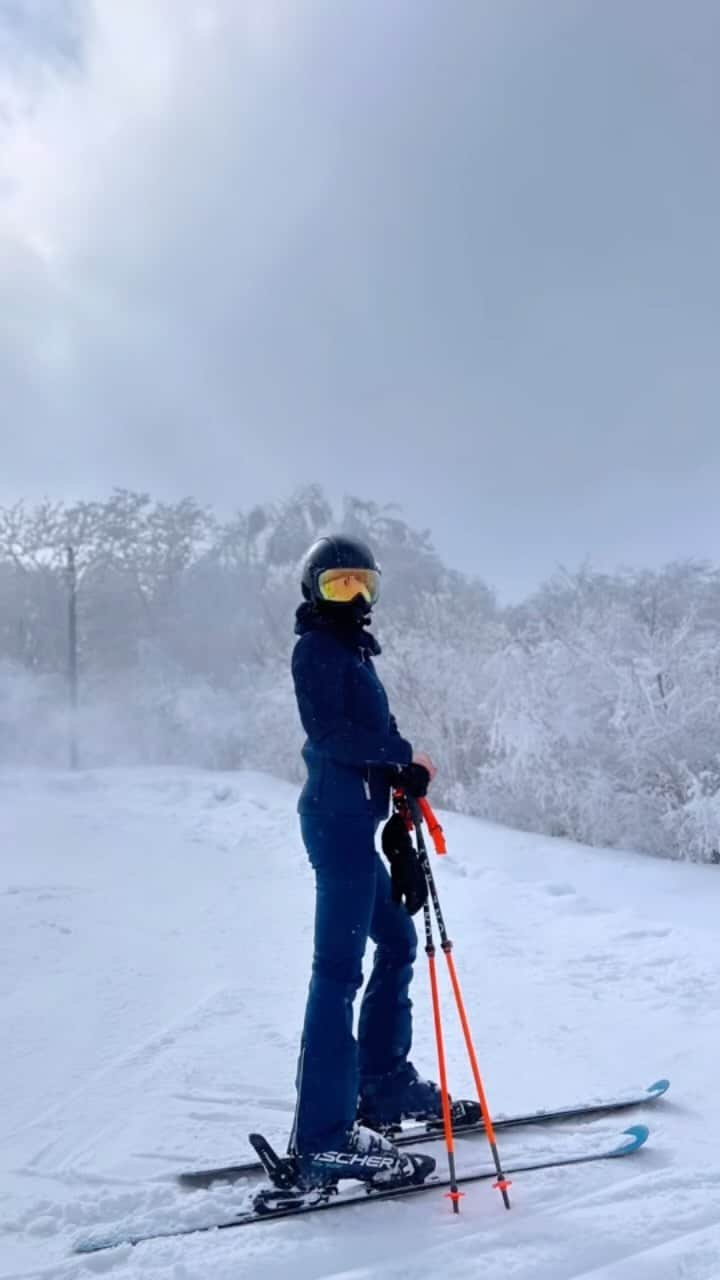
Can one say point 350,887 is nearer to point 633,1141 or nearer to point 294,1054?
point 633,1141

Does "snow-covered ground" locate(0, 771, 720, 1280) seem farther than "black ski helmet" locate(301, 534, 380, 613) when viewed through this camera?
No

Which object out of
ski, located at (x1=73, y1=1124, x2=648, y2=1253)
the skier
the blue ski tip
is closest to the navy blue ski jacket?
the skier

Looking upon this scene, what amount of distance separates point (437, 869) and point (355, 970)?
20.8 ft

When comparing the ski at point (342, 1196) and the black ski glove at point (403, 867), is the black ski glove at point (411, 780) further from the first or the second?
the ski at point (342, 1196)

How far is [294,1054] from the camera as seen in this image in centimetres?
391

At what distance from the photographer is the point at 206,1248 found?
2264mm

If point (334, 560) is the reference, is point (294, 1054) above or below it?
below

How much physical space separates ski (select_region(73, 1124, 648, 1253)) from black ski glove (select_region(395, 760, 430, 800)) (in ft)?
3.78

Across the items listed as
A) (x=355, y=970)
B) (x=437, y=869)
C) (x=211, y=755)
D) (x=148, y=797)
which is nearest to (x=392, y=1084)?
(x=355, y=970)

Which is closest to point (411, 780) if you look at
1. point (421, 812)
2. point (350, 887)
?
point (421, 812)

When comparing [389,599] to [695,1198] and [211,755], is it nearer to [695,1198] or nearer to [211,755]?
[211,755]

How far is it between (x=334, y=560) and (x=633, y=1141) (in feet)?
→ 6.87

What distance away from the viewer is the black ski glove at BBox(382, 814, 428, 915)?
2898 millimetres

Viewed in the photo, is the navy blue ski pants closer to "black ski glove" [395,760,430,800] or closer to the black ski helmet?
"black ski glove" [395,760,430,800]
